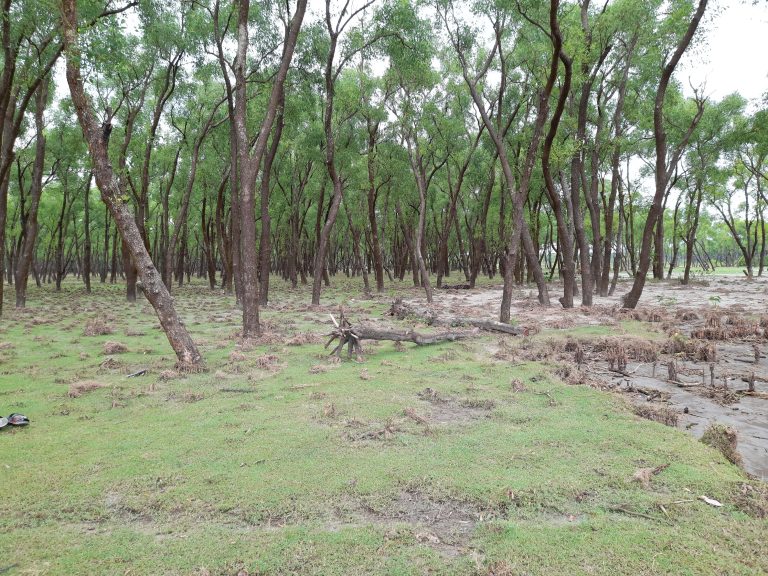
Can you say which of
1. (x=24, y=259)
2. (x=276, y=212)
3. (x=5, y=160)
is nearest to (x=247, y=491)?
(x=5, y=160)

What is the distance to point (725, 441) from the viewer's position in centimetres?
419

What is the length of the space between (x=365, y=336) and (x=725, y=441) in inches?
229

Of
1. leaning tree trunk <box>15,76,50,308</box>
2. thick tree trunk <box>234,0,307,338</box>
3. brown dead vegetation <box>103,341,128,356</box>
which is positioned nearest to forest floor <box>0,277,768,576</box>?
brown dead vegetation <box>103,341,128,356</box>

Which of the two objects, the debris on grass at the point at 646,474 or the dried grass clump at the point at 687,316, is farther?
the dried grass clump at the point at 687,316

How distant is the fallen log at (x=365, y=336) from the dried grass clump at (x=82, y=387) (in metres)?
3.71

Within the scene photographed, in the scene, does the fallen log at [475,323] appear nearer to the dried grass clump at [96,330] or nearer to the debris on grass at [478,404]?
the debris on grass at [478,404]

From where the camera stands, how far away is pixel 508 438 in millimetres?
4637

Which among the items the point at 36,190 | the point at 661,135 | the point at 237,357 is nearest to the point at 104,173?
the point at 237,357

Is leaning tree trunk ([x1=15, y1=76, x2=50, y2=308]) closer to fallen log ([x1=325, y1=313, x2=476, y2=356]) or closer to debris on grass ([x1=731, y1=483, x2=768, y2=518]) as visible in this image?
fallen log ([x1=325, y1=313, x2=476, y2=356])

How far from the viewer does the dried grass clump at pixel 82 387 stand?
20.3 feet

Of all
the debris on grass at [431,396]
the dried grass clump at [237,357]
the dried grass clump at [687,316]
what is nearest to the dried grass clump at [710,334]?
the dried grass clump at [687,316]

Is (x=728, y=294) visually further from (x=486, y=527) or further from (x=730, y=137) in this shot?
(x=486, y=527)

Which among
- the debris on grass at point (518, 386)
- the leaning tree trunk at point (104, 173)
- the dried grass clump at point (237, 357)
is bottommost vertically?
the debris on grass at point (518, 386)

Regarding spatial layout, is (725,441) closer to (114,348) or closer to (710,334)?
(710,334)
